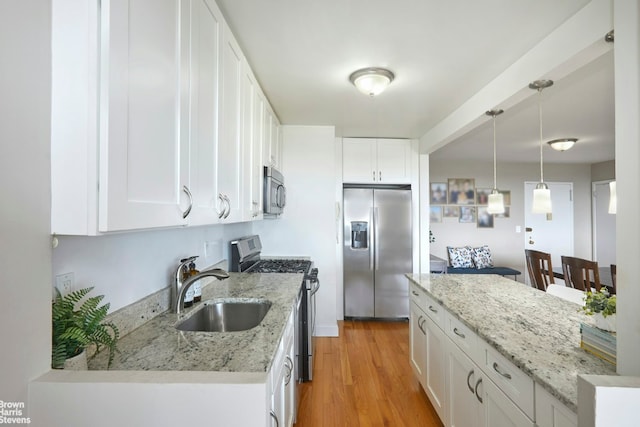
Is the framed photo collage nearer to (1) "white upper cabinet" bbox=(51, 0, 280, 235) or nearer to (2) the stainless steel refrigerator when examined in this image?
(2) the stainless steel refrigerator

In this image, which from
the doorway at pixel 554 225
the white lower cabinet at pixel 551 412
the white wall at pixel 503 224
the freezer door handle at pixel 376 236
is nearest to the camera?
the white lower cabinet at pixel 551 412

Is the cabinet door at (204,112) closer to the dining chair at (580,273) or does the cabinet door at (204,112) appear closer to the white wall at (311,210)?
the white wall at (311,210)

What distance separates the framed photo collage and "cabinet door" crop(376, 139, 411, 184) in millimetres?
1873

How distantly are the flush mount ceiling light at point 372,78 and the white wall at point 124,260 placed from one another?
1.53 metres

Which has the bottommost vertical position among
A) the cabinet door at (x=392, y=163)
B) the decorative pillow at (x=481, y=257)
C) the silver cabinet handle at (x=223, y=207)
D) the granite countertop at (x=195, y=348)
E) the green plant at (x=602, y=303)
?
the decorative pillow at (x=481, y=257)

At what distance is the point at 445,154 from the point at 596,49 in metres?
3.87

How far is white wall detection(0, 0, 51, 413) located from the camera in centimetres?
66

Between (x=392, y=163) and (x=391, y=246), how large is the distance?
3.51 ft

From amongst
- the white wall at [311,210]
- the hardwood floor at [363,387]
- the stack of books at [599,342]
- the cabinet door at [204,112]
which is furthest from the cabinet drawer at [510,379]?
the white wall at [311,210]

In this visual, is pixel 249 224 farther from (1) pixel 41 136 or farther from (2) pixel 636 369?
(2) pixel 636 369

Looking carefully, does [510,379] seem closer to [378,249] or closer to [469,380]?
[469,380]

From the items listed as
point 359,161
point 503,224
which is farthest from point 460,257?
point 359,161

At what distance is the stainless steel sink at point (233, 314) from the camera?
1692mm

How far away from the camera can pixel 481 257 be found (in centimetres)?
537
